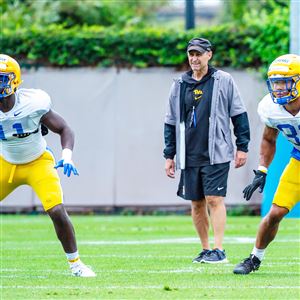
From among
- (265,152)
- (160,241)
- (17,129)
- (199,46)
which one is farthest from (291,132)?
(160,241)

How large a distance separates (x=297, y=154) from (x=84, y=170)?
8.85 metres

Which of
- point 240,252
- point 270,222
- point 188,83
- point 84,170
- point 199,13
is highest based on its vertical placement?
point 188,83

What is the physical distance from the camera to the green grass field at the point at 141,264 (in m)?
7.19

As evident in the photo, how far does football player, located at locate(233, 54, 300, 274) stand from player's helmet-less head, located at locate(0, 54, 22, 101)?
1834 mm

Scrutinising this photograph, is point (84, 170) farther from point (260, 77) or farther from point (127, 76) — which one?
point (260, 77)

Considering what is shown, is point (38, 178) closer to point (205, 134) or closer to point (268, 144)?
point (268, 144)

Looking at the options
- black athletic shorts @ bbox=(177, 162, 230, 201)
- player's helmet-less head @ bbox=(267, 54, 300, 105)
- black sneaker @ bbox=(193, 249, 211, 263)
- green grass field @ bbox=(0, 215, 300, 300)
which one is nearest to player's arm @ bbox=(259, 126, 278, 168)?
player's helmet-less head @ bbox=(267, 54, 300, 105)

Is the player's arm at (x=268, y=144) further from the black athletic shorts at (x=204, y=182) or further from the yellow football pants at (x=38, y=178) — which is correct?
the yellow football pants at (x=38, y=178)

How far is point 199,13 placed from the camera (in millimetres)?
70062

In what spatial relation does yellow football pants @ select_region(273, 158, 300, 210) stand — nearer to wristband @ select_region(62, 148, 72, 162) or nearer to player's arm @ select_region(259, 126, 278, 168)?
player's arm @ select_region(259, 126, 278, 168)

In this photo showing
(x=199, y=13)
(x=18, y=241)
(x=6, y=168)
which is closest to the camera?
(x=6, y=168)

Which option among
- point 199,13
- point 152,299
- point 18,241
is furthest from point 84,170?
point 199,13

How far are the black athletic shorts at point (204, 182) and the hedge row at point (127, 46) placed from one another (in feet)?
24.2

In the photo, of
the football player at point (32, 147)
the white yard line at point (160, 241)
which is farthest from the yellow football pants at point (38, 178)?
the white yard line at point (160, 241)
